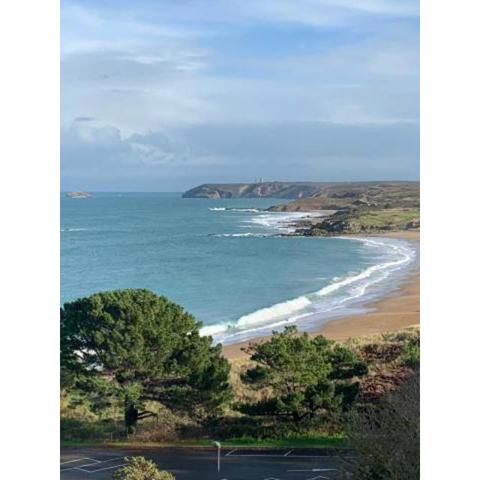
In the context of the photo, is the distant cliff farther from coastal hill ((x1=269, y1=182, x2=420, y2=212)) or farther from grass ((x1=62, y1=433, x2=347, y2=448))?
grass ((x1=62, y1=433, x2=347, y2=448))

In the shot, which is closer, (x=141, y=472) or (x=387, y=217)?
(x=141, y=472)

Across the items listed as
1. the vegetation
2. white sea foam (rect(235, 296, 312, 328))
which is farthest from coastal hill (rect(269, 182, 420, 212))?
the vegetation

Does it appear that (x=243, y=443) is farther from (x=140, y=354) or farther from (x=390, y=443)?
(x=390, y=443)

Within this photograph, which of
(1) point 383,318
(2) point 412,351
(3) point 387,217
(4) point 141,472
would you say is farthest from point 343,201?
(4) point 141,472

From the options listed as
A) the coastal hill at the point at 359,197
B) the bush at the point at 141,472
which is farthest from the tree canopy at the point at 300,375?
the coastal hill at the point at 359,197

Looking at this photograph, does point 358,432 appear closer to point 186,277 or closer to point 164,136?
point 186,277
